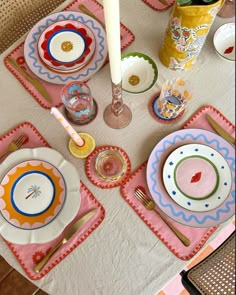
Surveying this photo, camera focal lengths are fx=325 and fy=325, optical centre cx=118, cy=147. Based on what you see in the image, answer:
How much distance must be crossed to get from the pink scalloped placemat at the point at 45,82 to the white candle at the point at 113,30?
0.20 metres

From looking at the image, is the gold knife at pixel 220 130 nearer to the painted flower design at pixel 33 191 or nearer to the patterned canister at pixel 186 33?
the patterned canister at pixel 186 33

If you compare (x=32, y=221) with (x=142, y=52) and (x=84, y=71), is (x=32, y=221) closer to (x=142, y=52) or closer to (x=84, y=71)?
(x=84, y=71)

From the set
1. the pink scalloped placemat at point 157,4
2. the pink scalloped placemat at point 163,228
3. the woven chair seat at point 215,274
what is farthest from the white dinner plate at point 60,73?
the woven chair seat at point 215,274

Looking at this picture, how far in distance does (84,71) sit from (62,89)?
81mm

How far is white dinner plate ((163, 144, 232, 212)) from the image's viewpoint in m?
0.60

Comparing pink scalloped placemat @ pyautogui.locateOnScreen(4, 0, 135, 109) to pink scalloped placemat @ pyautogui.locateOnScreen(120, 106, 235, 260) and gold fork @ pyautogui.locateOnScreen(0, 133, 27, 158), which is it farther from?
pink scalloped placemat @ pyautogui.locateOnScreen(120, 106, 235, 260)

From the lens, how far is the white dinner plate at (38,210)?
0.59 meters

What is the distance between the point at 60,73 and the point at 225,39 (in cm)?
38

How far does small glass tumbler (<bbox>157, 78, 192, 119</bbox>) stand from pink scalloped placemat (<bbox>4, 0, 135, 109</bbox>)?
5.8 inches

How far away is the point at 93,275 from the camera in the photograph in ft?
1.95

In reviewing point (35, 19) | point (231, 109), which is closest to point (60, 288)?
point (231, 109)

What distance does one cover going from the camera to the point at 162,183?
24.5 inches

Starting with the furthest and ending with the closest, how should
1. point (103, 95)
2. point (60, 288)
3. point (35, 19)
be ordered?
point (35, 19), point (103, 95), point (60, 288)

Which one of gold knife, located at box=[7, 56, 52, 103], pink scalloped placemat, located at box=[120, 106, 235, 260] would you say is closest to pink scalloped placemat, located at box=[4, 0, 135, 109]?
gold knife, located at box=[7, 56, 52, 103]
